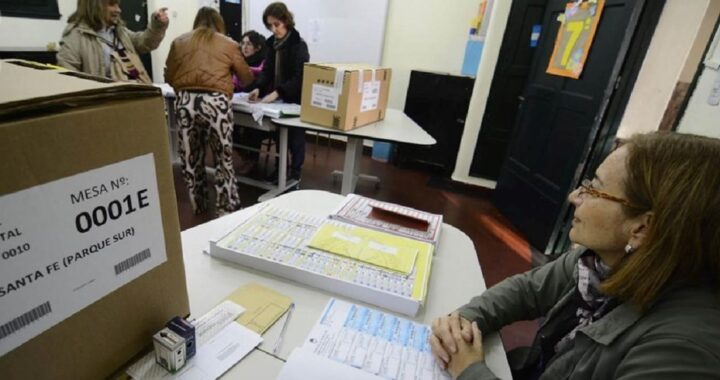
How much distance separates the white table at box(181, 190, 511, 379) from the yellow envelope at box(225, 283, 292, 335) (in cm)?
2

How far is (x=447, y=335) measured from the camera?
73 centimetres

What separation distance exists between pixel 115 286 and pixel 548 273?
→ 38.2 inches

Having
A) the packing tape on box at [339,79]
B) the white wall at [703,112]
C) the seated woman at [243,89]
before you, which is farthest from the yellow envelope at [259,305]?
the seated woman at [243,89]

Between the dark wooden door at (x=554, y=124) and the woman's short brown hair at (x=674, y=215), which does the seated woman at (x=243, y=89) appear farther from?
the woman's short brown hair at (x=674, y=215)

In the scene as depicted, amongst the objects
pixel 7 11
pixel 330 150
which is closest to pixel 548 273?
pixel 330 150

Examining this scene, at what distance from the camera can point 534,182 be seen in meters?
2.98

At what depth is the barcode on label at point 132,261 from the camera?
509mm

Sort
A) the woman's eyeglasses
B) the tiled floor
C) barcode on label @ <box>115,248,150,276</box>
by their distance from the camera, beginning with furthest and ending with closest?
1. the tiled floor
2. the woman's eyeglasses
3. barcode on label @ <box>115,248,150,276</box>

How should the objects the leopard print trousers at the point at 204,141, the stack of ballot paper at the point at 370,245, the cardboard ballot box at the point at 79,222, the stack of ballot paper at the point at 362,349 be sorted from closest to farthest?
the cardboard ballot box at the point at 79,222 < the stack of ballot paper at the point at 362,349 < the stack of ballot paper at the point at 370,245 < the leopard print trousers at the point at 204,141

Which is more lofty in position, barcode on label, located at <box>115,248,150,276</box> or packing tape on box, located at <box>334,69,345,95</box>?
packing tape on box, located at <box>334,69,345,95</box>

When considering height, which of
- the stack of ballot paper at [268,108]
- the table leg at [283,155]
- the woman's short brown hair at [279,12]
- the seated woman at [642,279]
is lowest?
the table leg at [283,155]

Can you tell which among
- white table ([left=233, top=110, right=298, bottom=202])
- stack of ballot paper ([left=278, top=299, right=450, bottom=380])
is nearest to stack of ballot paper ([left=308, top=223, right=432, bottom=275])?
stack of ballot paper ([left=278, top=299, right=450, bottom=380])

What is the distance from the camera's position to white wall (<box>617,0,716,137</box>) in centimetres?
225

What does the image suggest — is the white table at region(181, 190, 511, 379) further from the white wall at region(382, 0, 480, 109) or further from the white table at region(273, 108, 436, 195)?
the white wall at region(382, 0, 480, 109)
